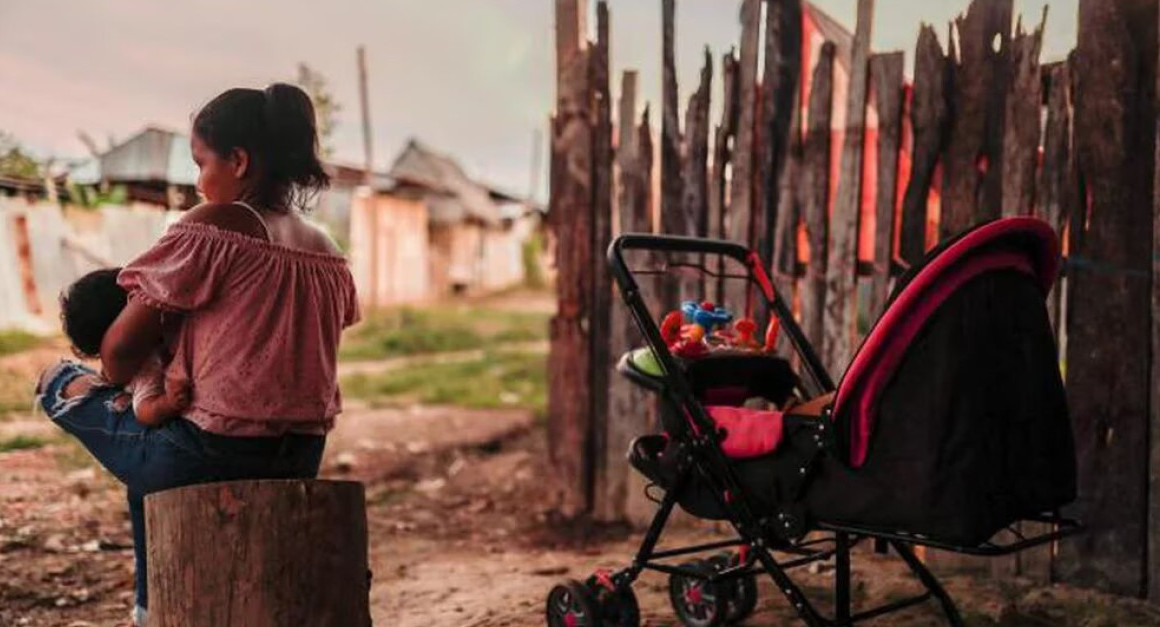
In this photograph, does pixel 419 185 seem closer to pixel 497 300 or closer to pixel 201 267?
pixel 497 300

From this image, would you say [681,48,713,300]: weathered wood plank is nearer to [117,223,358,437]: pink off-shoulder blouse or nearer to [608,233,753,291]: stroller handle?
[608,233,753,291]: stroller handle

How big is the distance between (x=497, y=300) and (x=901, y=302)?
28420mm

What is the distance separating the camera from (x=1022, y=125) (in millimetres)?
3873

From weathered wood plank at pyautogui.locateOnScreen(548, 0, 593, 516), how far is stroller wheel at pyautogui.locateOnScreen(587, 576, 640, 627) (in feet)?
6.30

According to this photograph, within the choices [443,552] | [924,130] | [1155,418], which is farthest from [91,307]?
[1155,418]

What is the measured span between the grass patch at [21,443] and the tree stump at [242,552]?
14.7ft

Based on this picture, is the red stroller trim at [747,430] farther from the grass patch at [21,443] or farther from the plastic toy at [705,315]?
the grass patch at [21,443]

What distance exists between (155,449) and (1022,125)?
10.3ft

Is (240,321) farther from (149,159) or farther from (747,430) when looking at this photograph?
(149,159)

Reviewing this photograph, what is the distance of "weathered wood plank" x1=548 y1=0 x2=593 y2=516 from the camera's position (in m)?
5.07

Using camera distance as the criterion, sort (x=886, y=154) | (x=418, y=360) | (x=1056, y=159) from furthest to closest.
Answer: (x=418, y=360), (x=886, y=154), (x=1056, y=159)

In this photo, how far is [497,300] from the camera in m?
30.7

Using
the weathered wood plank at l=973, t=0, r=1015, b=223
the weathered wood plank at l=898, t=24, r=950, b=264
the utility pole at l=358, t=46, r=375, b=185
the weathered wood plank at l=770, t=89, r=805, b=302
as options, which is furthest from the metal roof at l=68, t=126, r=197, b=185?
the utility pole at l=358, t=46, r=375, b=185

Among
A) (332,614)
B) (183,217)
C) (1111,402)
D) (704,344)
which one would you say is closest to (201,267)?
(183,217)
